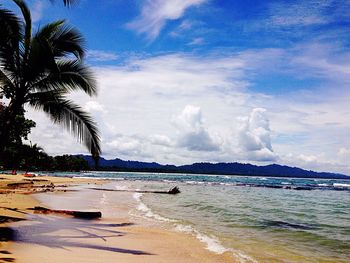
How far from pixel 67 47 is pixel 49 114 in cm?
193

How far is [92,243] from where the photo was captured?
8484 millimetres

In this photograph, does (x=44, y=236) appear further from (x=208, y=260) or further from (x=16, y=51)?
(x=16, y=51)

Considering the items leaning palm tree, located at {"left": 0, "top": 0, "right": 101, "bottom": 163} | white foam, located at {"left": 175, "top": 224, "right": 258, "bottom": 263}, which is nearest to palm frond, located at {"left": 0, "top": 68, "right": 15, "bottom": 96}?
leaning palm tree, located at {"left": 0, "top": 0, "right": 101, "bottom": 163}

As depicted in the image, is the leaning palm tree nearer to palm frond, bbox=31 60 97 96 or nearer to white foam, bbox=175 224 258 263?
palm frond, bbox=31 60 97 96

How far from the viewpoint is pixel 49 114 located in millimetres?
10086

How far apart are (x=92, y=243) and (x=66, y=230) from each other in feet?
5.77

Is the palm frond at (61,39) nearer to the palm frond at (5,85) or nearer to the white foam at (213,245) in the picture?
the palm frond at (5,85)

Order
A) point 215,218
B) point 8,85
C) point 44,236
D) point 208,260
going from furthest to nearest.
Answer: point 215,218, point 8,85, point 44,236, point 208,260

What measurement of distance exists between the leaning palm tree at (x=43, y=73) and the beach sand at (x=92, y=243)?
2.25 meters

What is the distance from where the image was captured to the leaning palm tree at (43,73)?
8.79m

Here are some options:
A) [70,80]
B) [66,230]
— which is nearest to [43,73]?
[70,80]

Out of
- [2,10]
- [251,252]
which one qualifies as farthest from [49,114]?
[251,252]

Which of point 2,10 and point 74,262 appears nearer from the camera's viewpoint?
point 74,262

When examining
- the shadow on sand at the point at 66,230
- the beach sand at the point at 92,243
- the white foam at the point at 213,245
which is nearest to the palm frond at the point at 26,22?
the shadow on sand at the point at 66,230
